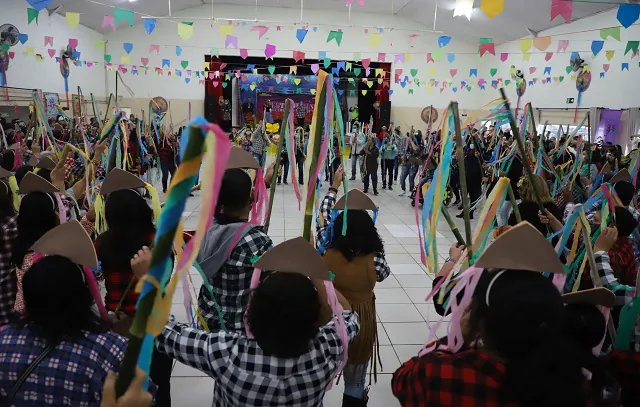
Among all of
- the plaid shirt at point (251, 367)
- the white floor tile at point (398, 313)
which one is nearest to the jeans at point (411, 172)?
the white floor tile at point (398, 313)

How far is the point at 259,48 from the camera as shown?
15789 millimetres

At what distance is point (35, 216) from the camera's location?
211cm

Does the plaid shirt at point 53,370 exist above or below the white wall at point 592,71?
below

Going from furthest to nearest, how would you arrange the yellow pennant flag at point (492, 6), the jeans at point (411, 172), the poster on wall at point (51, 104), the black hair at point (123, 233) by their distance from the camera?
the poster on wall at point (51, 104), the jeans at point (411, 172), the yellow pennant flag at point (492, 6), the black hair at point (123, 233)

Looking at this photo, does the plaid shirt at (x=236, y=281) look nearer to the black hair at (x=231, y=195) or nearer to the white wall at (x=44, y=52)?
the black hair at (x=231, y=195)

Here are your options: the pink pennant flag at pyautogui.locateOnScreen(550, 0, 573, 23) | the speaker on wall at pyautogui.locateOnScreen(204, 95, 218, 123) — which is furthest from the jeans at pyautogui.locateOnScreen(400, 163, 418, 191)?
the speaker on wall at pyautogui.locateOnScreen(204, 95, 218, 123)

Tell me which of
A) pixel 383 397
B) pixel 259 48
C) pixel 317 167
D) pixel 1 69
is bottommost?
pixel 383 397

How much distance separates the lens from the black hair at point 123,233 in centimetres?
182

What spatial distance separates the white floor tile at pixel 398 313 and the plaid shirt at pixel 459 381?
8.36 ft

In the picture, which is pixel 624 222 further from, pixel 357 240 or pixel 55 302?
pixel 55 302

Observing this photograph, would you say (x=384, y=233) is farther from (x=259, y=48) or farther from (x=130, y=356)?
(x=259, y=48)

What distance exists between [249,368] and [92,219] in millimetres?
2096

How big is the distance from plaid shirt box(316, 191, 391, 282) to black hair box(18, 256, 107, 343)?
1255 mm

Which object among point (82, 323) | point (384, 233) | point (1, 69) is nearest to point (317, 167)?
point (82, 323)
